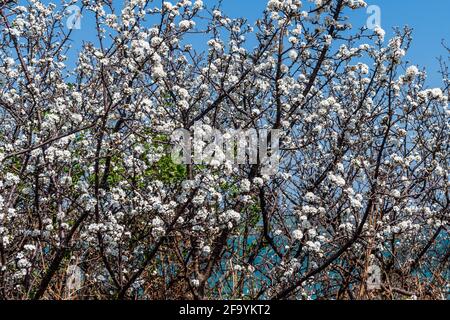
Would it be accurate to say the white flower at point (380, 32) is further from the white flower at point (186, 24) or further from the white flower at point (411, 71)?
the white flower at point (186, 24)

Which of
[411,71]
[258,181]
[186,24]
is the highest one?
[186,24]

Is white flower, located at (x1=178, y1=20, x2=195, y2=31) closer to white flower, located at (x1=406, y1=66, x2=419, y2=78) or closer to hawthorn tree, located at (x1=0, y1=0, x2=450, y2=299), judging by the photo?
hawthorn tree, located at (x1=0, y1=0, x2=450, y2=299)

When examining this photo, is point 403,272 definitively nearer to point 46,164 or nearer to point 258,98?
point 258,98

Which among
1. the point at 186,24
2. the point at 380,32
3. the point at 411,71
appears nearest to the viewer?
the point at 411,71

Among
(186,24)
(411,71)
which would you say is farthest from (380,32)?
(186,24)

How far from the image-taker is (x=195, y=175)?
710cm

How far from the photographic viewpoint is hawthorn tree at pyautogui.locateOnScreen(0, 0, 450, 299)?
6.70 m

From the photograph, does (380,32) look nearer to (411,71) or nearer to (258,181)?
(411,71)

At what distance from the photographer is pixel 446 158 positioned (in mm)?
9695

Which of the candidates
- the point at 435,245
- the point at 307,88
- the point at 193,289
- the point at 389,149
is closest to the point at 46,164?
the point at 193,289

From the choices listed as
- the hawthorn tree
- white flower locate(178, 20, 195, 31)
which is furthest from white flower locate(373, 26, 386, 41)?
white flower locate(178, 20, 195, 31)

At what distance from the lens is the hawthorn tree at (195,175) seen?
6.70 m

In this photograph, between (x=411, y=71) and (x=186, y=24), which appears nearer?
(x=411, y=71)

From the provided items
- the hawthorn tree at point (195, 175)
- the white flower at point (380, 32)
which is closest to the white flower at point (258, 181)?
the hawthorn tree at point (195, 175)
